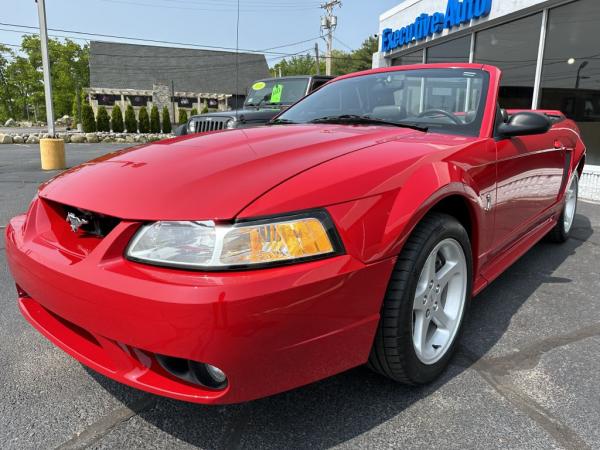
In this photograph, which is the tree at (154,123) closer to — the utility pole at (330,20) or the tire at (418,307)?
the utility pole at (330,20)

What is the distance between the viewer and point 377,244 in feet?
5.13

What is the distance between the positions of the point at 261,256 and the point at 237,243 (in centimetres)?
8

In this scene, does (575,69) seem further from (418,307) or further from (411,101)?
(418,307)

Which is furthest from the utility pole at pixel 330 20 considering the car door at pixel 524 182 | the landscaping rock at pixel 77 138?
the car door at pixel 524 182

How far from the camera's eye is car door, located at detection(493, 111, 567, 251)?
2.44 m

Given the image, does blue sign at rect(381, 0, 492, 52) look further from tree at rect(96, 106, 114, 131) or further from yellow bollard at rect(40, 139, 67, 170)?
tree at rect(96, 106, 114, 131)

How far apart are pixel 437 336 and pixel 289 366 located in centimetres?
90

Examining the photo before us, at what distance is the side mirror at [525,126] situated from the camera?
94.5 inches

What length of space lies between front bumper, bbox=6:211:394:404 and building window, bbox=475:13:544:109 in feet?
27.5

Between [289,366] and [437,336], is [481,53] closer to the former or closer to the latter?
[437,336]

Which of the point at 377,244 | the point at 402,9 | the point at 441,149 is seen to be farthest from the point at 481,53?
the point at 377,244

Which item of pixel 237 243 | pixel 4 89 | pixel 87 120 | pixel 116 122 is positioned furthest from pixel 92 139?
pixel 4 89

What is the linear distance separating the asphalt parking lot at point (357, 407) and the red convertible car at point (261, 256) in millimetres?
177

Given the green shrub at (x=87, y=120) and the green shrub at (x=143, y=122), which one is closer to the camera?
the green shrub at (x=87, y=120)
